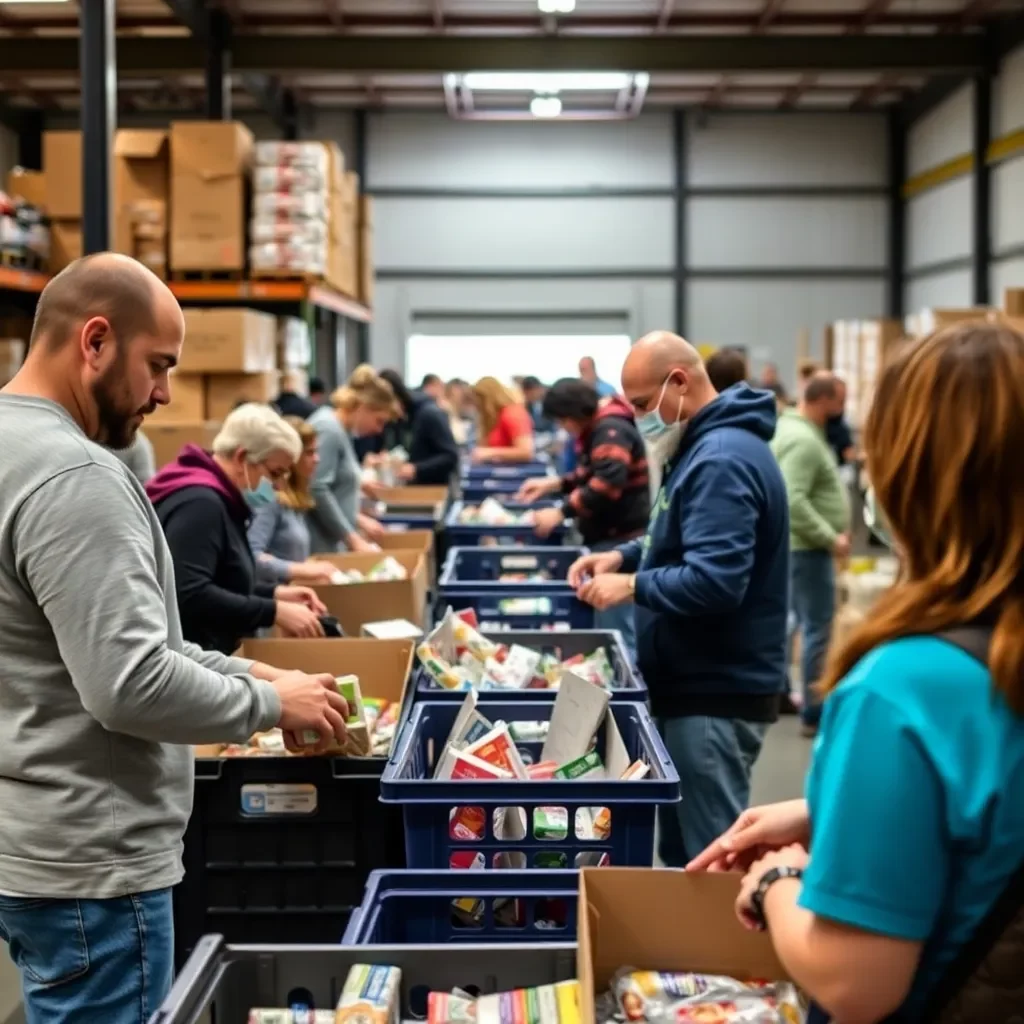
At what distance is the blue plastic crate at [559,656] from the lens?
2.87 meters

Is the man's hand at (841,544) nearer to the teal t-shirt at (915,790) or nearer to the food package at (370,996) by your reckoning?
the food package at (370,996)

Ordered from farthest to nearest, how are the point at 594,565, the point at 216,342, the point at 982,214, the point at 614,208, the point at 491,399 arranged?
A: the point at 614,208, the point at 982,214, the point at 491,399, the point at 216,342, the point at 594,565

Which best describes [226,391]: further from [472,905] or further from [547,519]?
[472,905]

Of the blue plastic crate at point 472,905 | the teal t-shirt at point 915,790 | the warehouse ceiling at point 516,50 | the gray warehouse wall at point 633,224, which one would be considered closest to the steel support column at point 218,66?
the warehouse ceiling at point 516,50

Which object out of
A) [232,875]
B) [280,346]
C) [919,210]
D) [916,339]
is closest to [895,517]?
[916,339]

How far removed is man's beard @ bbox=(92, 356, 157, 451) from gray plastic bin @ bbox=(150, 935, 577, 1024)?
67 centimetres

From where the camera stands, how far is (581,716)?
263 centimetres

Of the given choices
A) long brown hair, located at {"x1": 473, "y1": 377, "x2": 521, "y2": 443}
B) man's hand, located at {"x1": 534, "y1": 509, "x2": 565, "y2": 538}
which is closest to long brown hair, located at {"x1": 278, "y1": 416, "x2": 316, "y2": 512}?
man's hand, located at {"x1": 534, "y1": 509, "x2": 565, "y2": 538}

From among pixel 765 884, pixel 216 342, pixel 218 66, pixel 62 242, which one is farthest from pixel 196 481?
pixel 218 66

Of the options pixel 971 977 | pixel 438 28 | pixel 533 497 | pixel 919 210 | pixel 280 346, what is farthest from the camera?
pixel 919 210

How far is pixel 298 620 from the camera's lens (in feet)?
10.8

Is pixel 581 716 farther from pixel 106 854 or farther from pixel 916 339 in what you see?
pixel 916 339

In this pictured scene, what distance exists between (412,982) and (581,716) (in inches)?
40.8

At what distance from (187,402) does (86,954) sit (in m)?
6.33
